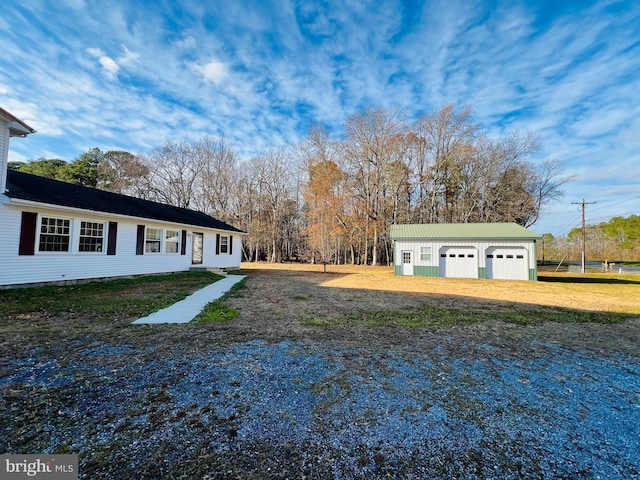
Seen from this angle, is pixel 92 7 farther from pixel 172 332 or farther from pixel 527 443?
pixel 527 443

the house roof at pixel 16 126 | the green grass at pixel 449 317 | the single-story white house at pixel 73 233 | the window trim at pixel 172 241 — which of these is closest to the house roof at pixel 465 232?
the green grass at pixel 449 317

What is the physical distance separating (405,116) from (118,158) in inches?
1147

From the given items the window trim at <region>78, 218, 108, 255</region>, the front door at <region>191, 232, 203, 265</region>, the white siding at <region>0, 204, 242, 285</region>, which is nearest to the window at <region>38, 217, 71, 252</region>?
the white siding at <region>0, 204, 242, 285</region>

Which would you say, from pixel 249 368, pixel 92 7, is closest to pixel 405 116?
pixel 92 7

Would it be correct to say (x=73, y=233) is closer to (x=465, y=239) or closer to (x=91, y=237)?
(x=91, y=237)

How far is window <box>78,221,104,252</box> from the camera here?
9.31m

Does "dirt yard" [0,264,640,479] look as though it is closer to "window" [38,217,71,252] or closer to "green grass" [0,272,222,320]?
"green grass" [0,272,222,320]

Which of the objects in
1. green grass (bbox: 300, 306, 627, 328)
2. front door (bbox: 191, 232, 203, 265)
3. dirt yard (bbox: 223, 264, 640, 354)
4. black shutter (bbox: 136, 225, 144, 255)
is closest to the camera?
dirt yard (bbox: 223, 264, 640, 354)

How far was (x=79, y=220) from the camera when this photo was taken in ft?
30.1

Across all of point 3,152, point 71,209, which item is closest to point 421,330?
point 71,209

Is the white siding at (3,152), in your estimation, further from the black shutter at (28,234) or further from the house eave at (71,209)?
the black shutter at (28,234)

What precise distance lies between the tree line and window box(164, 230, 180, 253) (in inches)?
494

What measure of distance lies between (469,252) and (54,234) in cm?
1902

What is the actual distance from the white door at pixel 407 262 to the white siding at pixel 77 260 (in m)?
12.5
